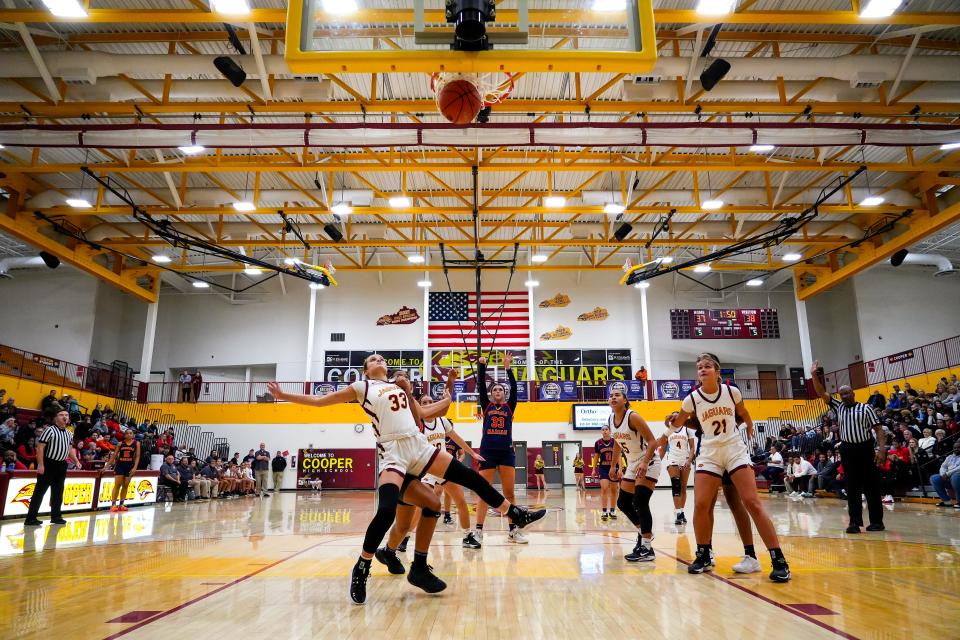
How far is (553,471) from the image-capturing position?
25.9 metres

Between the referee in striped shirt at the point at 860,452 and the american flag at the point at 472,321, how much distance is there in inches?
786

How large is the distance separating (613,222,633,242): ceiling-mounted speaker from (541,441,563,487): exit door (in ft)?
31.8

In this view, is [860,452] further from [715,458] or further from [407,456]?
[407,456]

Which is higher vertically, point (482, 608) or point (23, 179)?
point (23, 179)

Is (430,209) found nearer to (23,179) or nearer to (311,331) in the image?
(311,331)

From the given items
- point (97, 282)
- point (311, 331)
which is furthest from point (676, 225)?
point (97, 282)

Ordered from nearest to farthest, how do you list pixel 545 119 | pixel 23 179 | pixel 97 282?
pixel 545 119
pixel 23 179
pixel 97 282

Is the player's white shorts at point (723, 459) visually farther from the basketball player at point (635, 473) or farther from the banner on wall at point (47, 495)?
the banner on wall at point (47, 495)

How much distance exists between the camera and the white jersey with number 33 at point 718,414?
4.98m

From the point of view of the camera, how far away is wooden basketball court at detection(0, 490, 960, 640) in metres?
3.25

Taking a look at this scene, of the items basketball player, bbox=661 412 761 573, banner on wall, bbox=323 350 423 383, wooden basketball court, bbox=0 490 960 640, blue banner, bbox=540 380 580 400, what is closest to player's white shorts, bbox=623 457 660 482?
wooden basketball court, bbox=0 490 960 640

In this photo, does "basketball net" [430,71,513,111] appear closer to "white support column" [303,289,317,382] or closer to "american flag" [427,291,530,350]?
"american flag" [427,291,530,350]

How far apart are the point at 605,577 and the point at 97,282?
2823cm

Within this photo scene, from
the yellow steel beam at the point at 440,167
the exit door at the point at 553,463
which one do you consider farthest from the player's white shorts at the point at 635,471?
the exit door at the point at 553,463
